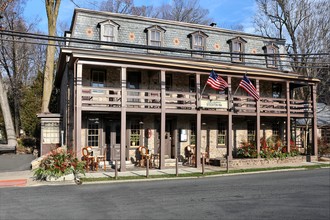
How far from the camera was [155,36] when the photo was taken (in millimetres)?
21562

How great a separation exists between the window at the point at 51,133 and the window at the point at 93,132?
172 inches

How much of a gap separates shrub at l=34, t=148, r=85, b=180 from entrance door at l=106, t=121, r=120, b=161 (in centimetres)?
475

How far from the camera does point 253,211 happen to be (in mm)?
8203

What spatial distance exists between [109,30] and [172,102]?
5.80 metres

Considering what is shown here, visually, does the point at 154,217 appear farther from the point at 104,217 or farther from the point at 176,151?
the point at 176,151

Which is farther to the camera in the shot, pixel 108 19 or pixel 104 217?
pixel 108 19

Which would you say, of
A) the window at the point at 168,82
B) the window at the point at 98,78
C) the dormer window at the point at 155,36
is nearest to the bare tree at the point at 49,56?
the window at the point at 98,78

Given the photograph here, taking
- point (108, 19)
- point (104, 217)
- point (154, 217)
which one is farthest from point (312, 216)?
point (108, 19)

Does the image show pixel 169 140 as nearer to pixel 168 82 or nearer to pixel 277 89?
pixel 168 82

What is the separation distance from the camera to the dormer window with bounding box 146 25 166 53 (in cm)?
2136

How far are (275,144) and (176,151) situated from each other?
6700 millimetres

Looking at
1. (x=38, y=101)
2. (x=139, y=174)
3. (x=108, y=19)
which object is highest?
(x=108, y=19)

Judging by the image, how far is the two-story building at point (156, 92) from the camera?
17203 mm

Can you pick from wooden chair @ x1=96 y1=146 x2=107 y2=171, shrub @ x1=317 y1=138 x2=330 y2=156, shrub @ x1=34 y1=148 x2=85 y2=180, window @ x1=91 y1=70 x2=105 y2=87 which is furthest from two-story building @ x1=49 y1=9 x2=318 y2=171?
shrub @ x1=34 y1=148 x2=85 y2=180
